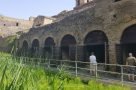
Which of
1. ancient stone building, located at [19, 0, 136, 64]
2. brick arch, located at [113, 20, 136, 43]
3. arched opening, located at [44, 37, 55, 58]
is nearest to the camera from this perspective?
brick arch, located at [113, 20, 136, 43]

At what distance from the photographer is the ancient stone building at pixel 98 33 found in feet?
→ 40.4

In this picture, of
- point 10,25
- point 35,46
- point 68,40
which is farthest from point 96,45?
point 10,25

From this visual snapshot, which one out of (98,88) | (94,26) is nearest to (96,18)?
(94,26)

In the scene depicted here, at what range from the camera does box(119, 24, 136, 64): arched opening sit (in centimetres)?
1191

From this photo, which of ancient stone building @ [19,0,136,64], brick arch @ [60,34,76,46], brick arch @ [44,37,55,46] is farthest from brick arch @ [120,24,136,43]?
brick arch @ [44,37,55,46]

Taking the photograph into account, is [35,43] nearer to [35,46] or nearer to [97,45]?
[35,46]

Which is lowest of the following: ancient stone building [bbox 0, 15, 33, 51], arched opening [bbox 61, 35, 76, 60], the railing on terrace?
the railing on terrace

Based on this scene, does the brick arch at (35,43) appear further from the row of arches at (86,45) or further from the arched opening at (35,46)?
the row of arches at (86,45)

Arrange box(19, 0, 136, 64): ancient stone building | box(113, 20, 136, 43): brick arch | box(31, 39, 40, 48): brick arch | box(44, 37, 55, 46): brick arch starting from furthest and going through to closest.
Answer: box(31, 39, 40, 48): brick arch, box(44, 37, 55, 46): brick arch, box(19, 0, 136, 64): ancient stone building, box(113, 20, 136, 43): brick arch

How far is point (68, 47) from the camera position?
57.7 ft

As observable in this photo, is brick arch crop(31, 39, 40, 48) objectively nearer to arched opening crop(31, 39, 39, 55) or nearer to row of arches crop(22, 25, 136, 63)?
arched opening crop(31, 39, 39, 55)

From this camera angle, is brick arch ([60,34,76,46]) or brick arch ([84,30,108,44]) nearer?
brick arch ([84,30,108,44])

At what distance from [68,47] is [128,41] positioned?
6.26 m

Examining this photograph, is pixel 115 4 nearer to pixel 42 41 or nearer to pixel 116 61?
pixel 116 61
